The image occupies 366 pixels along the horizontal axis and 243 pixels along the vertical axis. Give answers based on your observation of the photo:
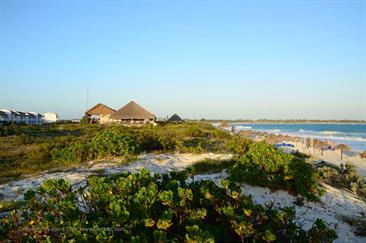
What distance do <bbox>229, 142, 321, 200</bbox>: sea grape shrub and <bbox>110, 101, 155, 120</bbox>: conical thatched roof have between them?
2838 cm

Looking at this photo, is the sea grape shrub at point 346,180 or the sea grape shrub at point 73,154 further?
the sea grape shrub at point 73,154

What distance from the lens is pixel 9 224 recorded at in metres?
2.56

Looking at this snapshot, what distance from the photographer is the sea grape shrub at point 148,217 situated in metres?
2.42

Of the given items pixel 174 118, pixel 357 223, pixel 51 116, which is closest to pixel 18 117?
pixel 51 116

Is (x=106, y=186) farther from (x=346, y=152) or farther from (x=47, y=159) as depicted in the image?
(x=346, y=152)

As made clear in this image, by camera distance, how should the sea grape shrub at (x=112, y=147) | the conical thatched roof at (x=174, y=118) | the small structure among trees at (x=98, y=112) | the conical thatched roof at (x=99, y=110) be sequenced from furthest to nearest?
the conical thatched roof at (x=174, y=118) → the conical thatched roof at (x=99, y=110) → the small structure among trees at (x=98, y=112) → the sea grape shrub at (x=112, y=147)

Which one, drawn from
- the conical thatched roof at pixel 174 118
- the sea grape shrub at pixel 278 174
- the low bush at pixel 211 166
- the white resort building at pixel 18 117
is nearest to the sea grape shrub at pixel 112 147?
the low bush at pixel 211 166

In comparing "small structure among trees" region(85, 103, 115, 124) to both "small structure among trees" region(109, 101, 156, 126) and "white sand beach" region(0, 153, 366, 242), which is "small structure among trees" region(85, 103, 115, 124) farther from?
"white sand beach" region(0, 153, 366, 242)

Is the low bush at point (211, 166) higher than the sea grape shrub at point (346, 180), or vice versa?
the low bush at point (211, 166)

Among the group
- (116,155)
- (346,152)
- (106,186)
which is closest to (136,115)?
(346,152)

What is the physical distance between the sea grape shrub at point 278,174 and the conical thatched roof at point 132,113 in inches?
1117

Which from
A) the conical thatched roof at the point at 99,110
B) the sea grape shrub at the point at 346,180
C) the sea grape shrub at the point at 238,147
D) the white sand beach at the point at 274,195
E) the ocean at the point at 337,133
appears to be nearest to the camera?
the white sand beach at the point at 274,195

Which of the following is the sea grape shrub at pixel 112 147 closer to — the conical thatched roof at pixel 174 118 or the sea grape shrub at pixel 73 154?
the sea grape shrub at pixel 73 154

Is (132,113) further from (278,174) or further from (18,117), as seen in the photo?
(278,174)
